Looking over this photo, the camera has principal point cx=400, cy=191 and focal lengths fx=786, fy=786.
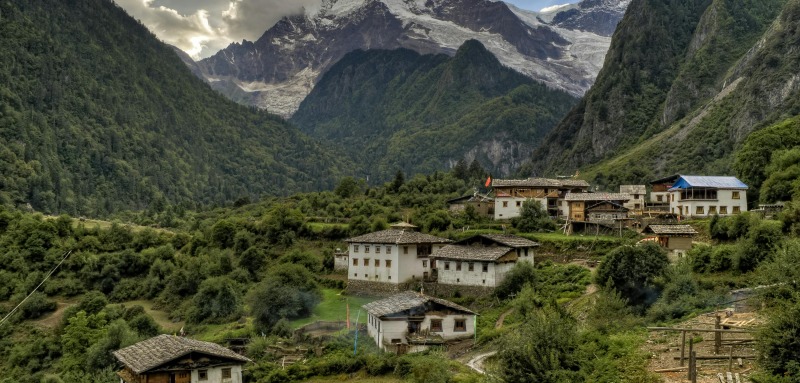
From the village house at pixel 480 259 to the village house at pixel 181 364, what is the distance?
66.7 ft

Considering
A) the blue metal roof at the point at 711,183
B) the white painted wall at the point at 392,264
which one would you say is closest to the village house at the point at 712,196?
the blue metal roof at the point at 711,183

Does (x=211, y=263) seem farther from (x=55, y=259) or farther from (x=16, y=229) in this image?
(x=16, y=229)

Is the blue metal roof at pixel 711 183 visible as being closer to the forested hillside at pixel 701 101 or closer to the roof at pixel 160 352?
the forested hillside at pixel 701 101

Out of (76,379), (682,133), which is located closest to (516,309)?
(76,379)

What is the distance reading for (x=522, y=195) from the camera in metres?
82.0

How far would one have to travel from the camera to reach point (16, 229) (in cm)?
9306

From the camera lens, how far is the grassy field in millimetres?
55344

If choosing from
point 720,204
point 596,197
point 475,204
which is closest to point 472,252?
point 596,197

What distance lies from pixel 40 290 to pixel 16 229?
17.0m

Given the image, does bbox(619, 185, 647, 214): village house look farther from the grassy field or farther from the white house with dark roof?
the grassy field

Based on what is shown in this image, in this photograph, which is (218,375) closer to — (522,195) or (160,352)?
(160,352)

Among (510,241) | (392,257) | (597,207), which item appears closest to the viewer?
(510,241)

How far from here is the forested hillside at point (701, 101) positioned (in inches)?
5207

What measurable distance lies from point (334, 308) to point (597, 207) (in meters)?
29.4
